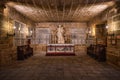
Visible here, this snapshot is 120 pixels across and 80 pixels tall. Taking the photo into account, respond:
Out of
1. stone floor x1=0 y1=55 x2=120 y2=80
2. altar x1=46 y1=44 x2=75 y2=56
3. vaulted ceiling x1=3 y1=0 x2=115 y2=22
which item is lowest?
stone floor x1=0 y1=55 x2=120 y2=80

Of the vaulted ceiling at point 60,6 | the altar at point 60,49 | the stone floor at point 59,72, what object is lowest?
the stone floor at point 59,72

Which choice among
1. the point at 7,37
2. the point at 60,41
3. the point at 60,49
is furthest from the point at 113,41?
the point at 60,41

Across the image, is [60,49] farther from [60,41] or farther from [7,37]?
[7,37]

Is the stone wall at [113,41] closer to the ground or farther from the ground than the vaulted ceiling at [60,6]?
closer to the ground

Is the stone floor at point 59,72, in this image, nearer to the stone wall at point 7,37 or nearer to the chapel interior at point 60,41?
the chapel interior at point 60,41

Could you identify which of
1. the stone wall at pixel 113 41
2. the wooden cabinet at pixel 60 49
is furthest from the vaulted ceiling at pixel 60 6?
the wooden cabinet at pixel 60 49

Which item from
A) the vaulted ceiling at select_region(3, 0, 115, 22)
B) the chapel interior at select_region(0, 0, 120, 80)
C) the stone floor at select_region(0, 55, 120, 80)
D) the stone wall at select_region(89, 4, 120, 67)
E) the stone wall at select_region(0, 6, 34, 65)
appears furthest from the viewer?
the stone wall at select_region(0, 6, 34, 65)

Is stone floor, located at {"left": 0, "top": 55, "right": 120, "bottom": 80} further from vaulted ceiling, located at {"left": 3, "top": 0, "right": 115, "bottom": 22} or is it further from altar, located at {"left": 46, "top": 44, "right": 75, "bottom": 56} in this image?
altar, located at {"left": 46, "top": 44, "right": 75, "bottom": 56}

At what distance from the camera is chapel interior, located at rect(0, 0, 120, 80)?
508cm

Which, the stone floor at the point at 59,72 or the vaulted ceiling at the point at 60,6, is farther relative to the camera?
the vaulted ceiling at the point at 60,6

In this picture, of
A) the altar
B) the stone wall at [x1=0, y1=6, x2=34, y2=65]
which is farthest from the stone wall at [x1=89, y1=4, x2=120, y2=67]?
the stone wall at [x1=0, y1=6, x2=34, y2=65]

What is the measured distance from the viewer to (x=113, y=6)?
681 cm

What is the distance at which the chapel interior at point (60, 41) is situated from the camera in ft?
16.7

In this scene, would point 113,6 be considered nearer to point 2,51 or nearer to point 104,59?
point 104,59
